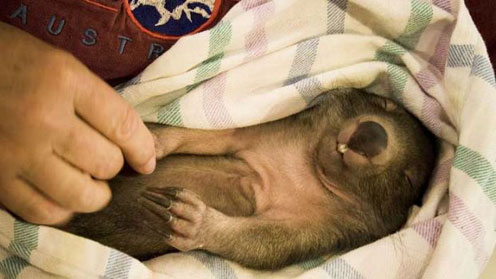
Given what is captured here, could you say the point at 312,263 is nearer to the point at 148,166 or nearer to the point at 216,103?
the point at 216,103

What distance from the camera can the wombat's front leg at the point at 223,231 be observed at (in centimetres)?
144

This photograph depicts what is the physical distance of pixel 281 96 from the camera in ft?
5.61

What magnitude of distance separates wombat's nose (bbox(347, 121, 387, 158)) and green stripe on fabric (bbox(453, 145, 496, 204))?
222 mm

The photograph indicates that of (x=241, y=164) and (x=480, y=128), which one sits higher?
(x=480, y=128)

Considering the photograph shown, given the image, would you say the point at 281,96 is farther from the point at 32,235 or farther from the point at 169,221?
the point at 32,235

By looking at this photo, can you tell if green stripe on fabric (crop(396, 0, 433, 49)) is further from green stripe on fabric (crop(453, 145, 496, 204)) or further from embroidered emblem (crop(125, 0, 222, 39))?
embroidered emblem (crop(125, 0, 222, 39))

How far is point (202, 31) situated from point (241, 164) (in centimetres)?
40

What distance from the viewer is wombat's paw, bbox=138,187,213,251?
143 centimetres

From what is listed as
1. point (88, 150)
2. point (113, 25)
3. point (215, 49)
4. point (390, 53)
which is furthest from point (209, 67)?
point (88, 150)

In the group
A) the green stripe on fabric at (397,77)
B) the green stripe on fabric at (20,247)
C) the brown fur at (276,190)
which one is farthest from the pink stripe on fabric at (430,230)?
the green stripe on fabric at (20,247)

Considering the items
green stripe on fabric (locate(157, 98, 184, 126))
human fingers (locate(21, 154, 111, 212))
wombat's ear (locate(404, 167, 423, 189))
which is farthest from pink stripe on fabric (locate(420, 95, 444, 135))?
human fingers (locate(21, 154, 111, 212))

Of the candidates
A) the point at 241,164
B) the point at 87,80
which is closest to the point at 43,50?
the point at 87,80

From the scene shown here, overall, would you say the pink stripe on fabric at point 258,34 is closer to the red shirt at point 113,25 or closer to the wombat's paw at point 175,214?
the red shirt at point 113,25

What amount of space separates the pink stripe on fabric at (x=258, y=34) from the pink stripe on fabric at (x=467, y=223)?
2.25 feet
